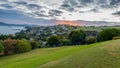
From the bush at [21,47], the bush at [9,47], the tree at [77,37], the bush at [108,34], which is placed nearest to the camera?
the bush at [21,47]

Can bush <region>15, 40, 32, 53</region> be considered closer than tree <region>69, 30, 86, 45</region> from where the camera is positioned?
Yes

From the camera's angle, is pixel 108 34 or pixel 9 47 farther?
pixel 108 34

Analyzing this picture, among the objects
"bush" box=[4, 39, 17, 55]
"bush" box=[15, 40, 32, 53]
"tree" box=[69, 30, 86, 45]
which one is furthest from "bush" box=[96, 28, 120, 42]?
"bush" box=[4, 39, 17, 55]

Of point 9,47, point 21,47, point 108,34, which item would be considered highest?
point 108,34

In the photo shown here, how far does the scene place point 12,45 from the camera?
91312 millimetres

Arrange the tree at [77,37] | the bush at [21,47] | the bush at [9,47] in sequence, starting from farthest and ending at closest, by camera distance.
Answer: the tree at [77,37] → the bush at [9,47] → the bush at [21,47]

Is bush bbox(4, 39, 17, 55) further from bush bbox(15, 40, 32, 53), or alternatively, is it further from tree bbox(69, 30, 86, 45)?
tree bbox(69, 30, 86, 45)

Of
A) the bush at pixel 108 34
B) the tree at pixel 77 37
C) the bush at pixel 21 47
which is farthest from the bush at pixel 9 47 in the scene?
the tree at pixel 77 37

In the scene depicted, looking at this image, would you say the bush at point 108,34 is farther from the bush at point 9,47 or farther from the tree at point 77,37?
the bush at point 9,47

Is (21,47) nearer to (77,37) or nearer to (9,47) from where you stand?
(9,47)

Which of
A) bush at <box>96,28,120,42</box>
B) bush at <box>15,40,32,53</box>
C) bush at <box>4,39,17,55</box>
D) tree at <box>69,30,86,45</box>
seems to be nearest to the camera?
bush at <box>15,40,32,53</box>

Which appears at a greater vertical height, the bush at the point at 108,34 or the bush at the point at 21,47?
the bush at the point at 108,34

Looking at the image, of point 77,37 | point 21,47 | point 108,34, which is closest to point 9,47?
point 21,47

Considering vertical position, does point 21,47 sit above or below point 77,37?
above
